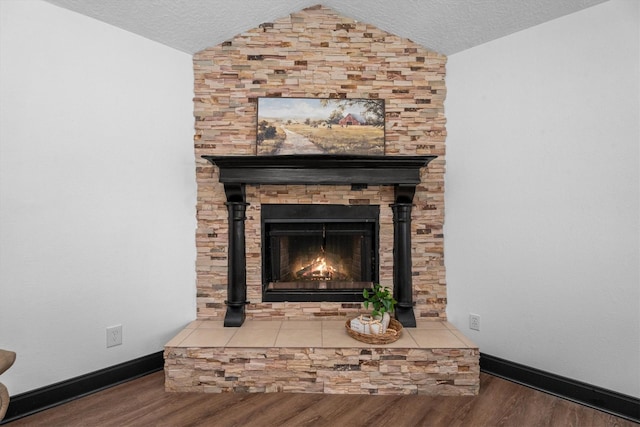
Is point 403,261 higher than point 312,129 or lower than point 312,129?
lower

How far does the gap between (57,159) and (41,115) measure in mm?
264

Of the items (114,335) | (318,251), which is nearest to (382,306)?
(318,251)

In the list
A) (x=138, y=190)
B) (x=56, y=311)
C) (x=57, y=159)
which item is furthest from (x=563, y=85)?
(x=56, y=311)

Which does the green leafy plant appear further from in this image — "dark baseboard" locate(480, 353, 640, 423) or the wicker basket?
"dark baseboard" locate(480, 353, 640, 423)

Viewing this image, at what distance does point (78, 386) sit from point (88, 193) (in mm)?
1217

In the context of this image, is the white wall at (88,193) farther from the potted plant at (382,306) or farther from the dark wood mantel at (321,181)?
the potted plant at (382,306)

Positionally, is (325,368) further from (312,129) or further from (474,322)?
(312,129)

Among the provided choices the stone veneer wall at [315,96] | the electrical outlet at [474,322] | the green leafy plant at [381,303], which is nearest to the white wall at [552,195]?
the electrical outlet at [474,322]

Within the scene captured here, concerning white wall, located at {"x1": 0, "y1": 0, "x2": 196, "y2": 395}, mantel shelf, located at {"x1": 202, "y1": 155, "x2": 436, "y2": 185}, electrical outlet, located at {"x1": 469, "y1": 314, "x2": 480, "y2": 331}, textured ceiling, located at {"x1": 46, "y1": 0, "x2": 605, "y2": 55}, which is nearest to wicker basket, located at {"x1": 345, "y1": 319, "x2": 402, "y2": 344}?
electrical outlet, located at {"x1": 469, "y1": 314, "x2": 480, "y2": 331}

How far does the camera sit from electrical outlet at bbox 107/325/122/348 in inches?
79.9

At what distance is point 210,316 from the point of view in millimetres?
2375

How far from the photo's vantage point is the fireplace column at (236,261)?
2.27 meters

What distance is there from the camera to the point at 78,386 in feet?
6.16

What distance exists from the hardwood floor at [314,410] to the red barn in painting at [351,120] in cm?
192
